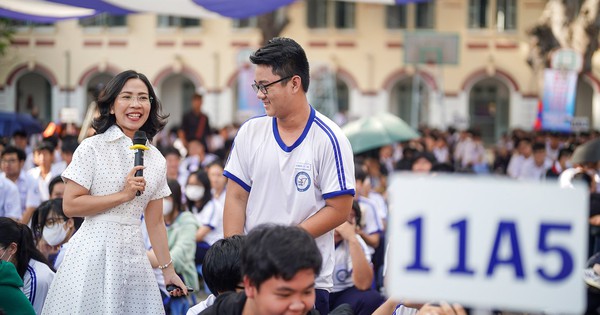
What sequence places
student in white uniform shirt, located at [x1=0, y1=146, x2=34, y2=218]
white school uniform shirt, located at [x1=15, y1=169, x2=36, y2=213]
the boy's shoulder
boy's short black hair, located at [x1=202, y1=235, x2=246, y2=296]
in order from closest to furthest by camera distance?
the boy's shoulder
boy's short black hair, located at [x1=202, y1=235, x2=246, y2=296]
student in white uniform shirt, located at [x1=0, y1=146, x2=34, y2=218]
white school uniform shirt, located at [x1=15, y1=169, x2=36, y2=213]

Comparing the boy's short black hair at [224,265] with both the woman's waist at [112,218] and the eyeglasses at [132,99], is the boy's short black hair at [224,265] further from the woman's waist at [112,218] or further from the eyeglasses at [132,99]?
the eyeglasses at [132,99]

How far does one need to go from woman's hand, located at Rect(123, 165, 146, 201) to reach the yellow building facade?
29278mm

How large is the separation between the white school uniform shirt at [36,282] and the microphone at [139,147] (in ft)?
3.35

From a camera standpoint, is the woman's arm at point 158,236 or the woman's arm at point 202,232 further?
the woman's arm at point 202,232

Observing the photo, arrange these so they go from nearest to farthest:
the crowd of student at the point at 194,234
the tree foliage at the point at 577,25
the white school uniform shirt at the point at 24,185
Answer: the crowd of student at the point at 194,234
the white school uniform shirt at the point at 24,185
the tree foliage at the point at 577,25

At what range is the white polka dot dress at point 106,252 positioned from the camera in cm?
472

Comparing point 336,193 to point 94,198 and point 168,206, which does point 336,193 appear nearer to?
point 94,198

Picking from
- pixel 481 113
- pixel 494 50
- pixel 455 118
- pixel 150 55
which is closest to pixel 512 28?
pixel 494 50

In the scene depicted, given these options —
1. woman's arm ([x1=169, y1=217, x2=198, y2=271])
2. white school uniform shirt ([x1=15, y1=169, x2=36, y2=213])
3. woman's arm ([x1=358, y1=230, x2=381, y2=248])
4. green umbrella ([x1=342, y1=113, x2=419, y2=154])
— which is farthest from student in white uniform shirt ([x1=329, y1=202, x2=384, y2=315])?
green umbrella ([x1=342, y1=113, x2=419, y2=154])

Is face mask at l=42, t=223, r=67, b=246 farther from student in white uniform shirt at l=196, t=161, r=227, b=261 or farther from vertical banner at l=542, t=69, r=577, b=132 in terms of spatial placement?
vertical banner at l=542, t=69, r=577, b=132

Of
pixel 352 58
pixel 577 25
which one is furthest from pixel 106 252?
pixel 352 58

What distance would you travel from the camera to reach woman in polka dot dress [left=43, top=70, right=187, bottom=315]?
4707 millimetres

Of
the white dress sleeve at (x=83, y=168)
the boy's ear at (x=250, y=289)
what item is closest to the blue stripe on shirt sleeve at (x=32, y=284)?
the white dress sleeve at (x=83, y=168)

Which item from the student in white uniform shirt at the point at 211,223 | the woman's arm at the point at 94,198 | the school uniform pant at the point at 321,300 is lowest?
the student in white uniform shirt at the point at 211,223
